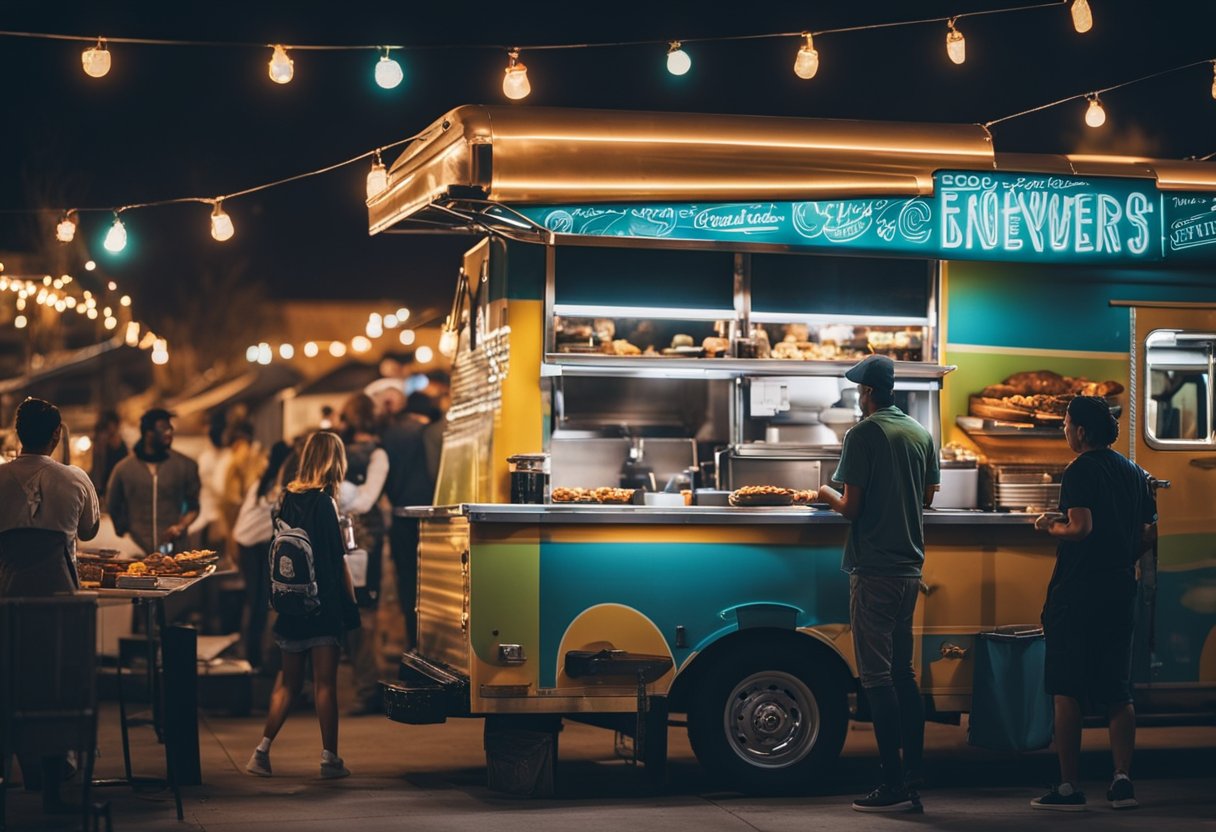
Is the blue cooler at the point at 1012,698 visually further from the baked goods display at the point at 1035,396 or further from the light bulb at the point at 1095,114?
the light bulb at the point at 1095,114

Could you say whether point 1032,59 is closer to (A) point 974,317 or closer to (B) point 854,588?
(A) point 974,317

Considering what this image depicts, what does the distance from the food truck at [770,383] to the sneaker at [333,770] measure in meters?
0.68

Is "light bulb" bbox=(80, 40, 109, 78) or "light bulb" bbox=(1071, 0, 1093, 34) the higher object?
"light bulb" bbox=(1071, 0, 1093, 34)

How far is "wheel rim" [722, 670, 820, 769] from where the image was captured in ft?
26.3

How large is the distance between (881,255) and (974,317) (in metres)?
0.72

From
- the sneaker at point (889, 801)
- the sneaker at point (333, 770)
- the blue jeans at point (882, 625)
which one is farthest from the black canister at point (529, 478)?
the sneaker at point (889, 801)

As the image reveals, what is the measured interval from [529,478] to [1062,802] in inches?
120

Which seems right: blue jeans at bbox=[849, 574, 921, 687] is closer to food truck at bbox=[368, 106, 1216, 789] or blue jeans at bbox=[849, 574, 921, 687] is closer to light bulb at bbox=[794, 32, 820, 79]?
food truck at bbox=[368, 106, 1216, 789]

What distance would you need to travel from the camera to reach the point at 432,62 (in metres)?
18.1

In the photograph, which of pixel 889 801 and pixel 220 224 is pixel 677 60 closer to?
pixel 220 224

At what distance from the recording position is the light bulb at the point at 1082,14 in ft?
30.2

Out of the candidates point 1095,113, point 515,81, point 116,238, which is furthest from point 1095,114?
point 116,238

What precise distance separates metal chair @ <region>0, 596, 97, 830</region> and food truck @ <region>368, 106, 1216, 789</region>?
1.90 m

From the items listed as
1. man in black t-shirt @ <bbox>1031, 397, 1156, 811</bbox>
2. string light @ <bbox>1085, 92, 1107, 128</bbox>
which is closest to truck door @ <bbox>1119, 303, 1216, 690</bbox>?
man in black t-shirt @ <bbox>1031, 397, 1156, 811</bbox>
